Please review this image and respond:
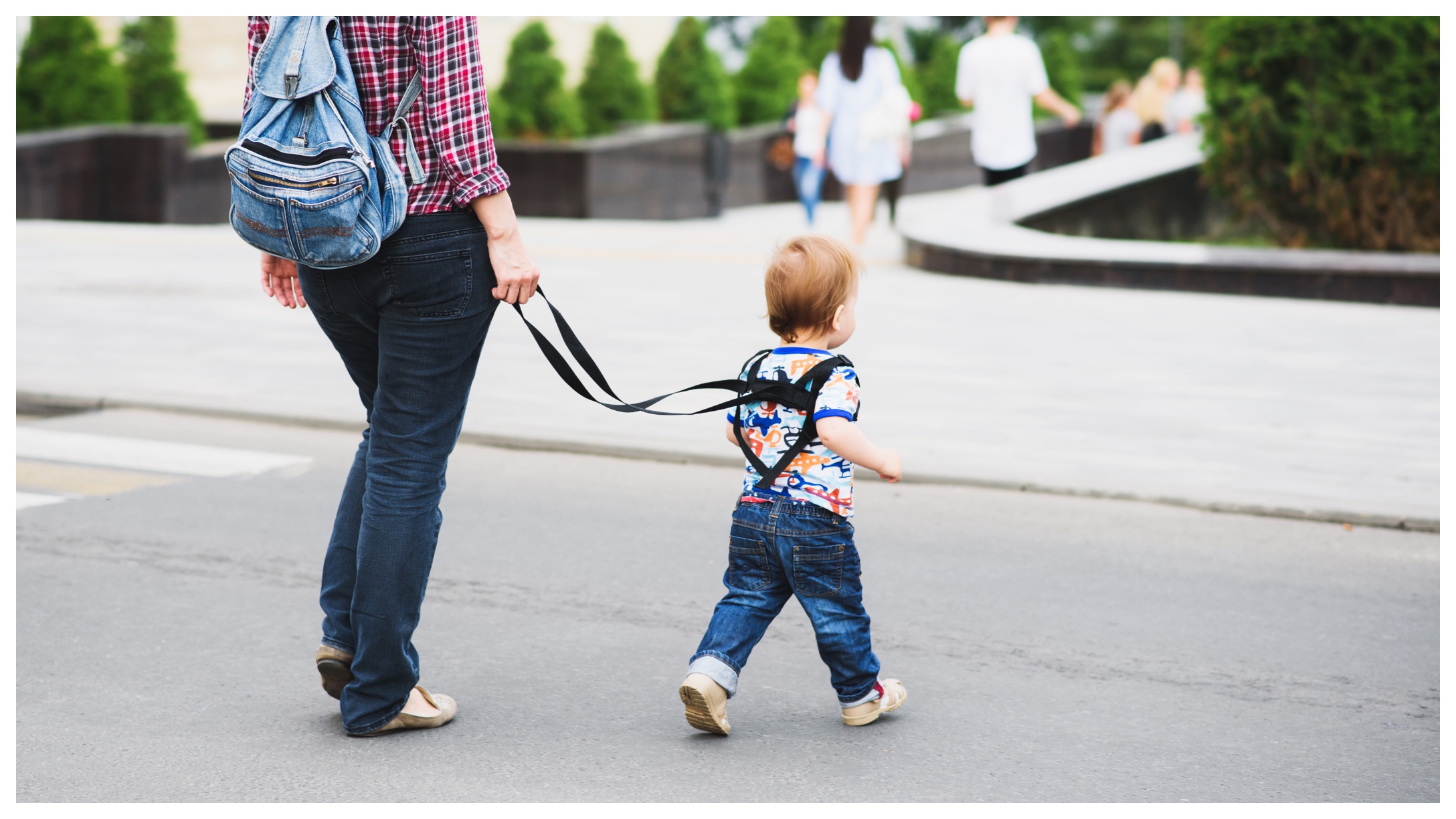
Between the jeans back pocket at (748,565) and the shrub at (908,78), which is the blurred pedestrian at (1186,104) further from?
the jeans back pocket at (748,565)

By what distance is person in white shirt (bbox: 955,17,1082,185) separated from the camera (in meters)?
13.5

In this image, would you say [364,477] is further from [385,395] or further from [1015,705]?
[1015,705]

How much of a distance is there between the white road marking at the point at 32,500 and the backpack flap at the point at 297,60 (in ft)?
10.8

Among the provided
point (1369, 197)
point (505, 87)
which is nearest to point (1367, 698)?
point (1369, 197)

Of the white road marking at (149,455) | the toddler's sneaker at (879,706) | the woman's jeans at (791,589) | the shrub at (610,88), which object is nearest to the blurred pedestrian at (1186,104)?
the shrub at (610,88)

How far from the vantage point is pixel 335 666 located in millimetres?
3678

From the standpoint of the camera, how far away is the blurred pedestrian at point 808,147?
17328 mm

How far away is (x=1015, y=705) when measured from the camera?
13.0ft

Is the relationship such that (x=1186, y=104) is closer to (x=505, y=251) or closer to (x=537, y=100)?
(x=537, y=100)

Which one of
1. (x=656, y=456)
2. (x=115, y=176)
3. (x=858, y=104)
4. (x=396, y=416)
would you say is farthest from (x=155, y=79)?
(x=396, y=416)

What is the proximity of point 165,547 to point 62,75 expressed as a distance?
17.0 metres

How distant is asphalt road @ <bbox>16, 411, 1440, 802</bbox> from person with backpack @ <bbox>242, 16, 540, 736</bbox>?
368 mm

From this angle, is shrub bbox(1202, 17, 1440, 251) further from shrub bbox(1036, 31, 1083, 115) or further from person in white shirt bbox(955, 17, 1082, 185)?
shrub bbox(1036, 31, 1083, 115)

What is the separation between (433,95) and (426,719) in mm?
1381
